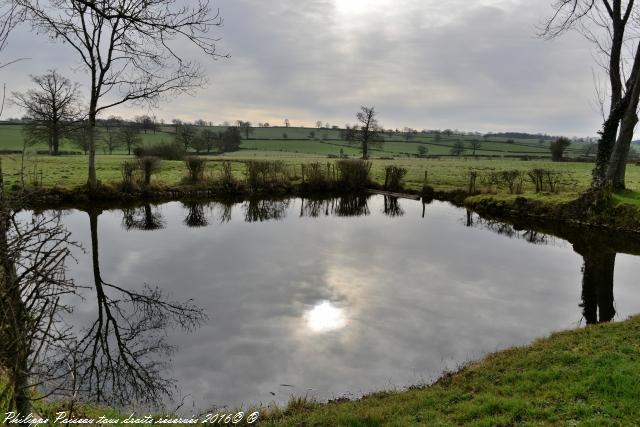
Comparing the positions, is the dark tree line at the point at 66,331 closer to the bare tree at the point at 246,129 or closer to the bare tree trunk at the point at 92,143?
the bare tree trunk at the point at 92,143

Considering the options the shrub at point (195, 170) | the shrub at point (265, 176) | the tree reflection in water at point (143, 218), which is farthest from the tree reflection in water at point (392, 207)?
the shrub at point (195, 170)

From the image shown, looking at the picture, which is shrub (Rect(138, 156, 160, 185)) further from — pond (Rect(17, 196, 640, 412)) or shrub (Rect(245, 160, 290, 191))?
pond (Rect(17, 196, 640, 412))

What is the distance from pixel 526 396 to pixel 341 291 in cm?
675

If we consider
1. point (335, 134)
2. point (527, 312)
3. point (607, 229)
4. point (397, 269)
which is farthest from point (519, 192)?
point (335, 134)

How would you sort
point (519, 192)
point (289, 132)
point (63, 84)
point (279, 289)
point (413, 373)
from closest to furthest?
point (413, 373) → point (279, 289) → point (519, 192) → point (63, 84) → point (289, 132)

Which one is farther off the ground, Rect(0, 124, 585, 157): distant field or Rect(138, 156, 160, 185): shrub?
Rect(0, 124, 585, 157): distant field

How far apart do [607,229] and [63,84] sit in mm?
57037

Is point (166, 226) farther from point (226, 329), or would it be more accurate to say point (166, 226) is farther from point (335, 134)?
point (335, 134)

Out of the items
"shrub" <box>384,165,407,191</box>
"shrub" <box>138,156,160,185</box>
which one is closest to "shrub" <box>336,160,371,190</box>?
"shrub" <box>384,165,407,191</box>

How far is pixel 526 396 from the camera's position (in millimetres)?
5523

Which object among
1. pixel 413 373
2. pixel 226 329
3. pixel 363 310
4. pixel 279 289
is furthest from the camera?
pixel 279 289

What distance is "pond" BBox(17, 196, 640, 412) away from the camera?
7.90m

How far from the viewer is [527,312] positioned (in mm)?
10648

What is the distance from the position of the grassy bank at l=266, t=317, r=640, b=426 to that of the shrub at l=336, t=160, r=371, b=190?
29.0 meters
